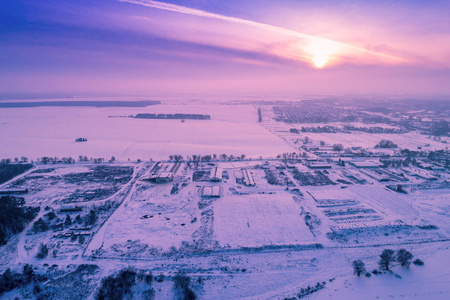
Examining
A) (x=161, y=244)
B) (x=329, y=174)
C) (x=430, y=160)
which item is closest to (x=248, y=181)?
(x=329, y=174)

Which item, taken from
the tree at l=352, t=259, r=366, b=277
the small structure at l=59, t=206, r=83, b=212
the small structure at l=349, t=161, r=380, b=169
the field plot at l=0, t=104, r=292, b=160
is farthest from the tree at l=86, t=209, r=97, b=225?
the small structure at l=349, t=161, r=380, b=169

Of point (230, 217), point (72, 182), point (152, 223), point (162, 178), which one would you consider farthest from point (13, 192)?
point (230, 217)

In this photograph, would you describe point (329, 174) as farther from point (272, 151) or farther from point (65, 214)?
point (65, 214)

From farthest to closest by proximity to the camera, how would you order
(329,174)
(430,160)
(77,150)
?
(77,150) → (430,160) → (329,174)

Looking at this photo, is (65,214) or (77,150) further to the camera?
(77,150)

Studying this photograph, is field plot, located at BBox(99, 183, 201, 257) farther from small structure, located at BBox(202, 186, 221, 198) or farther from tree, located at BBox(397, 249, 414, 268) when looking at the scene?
tree, located at BBox(397, 249, 414, 268)

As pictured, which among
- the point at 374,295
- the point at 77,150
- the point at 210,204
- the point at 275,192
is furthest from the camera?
the point at 77,150
